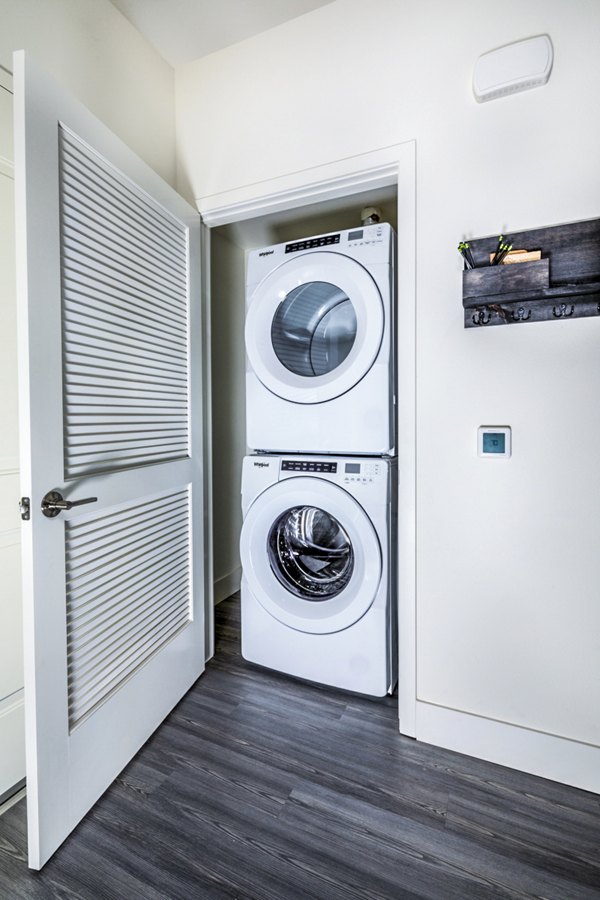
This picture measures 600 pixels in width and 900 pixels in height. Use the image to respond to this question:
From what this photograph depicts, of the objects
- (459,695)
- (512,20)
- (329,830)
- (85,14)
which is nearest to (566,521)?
(459,695)

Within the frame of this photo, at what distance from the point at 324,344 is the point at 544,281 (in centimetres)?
91

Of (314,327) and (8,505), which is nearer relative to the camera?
(8,505)

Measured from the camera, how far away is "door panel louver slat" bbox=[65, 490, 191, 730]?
3.93ft

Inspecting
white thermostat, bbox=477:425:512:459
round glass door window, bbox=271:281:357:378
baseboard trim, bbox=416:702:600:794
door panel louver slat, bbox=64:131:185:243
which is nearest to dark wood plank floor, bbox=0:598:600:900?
baseboard trim, bbox=416:702:600:794

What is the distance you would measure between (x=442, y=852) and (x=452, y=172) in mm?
1978

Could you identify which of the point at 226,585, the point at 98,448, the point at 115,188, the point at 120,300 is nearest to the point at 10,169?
the point at 115,188

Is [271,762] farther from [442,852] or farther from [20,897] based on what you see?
[20,897]

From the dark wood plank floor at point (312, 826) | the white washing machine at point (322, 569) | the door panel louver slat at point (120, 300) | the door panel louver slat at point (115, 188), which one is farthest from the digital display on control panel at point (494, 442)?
the door panel louver slat at point (115, 188)

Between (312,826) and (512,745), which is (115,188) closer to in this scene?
(312,826)

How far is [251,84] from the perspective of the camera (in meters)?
1.76

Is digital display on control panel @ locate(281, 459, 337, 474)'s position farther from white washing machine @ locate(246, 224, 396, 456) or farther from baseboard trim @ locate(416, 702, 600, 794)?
baseboard trim @ locate(416, 702, 600, 794)

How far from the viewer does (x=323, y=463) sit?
5.64ft

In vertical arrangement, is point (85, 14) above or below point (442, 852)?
above

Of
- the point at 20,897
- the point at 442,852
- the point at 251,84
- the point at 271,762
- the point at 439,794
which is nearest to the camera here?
the point at 20,897
